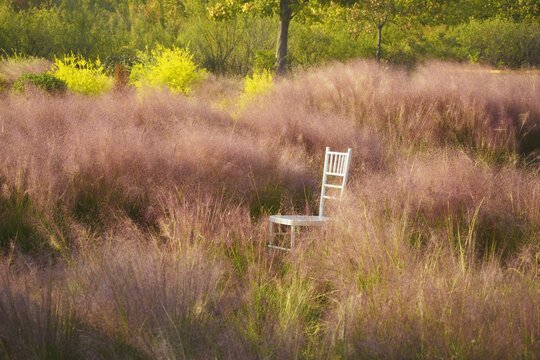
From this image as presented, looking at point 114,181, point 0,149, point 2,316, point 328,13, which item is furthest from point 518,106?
point 328,13

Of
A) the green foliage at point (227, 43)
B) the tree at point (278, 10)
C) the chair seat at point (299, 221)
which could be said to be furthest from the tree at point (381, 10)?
the chair seat at point (299, 221)

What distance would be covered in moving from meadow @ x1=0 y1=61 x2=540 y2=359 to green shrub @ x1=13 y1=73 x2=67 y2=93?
132 centimetres

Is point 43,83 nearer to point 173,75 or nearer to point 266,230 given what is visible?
point 173,75

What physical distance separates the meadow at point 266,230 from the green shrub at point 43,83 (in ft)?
4.34

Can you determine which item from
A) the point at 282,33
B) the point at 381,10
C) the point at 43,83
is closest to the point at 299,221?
the point at 43,83

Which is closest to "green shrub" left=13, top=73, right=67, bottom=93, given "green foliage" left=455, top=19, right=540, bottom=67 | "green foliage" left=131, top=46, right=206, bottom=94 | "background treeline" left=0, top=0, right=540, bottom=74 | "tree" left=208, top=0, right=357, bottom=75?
"green foliage" left=131, top=46, right=206, bottom=94

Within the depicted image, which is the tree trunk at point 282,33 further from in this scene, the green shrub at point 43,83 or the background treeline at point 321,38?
the green shrub at point 43,83

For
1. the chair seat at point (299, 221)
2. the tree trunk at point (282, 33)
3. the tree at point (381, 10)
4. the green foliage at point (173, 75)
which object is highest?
the tree at point (381, 10)

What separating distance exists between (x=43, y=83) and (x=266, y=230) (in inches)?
270

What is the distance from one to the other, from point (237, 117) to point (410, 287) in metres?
5.49

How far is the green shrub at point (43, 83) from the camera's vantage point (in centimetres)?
902

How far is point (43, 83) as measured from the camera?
30.1ft

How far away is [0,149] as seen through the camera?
4.26 m

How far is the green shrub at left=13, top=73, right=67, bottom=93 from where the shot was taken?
9.02m
